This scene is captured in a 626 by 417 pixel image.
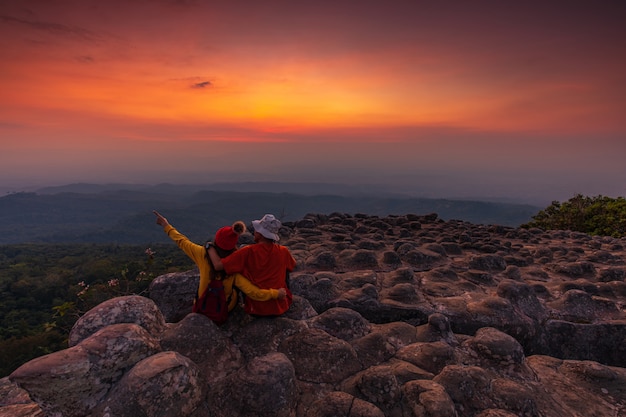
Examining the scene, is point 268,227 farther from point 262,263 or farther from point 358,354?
point 358,354

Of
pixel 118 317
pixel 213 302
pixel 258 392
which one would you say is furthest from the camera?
pixel 213 302

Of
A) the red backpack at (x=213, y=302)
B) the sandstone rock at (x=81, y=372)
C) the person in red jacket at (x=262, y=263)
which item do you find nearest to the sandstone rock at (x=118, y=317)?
the sandstone rock at (x=81, y=372)

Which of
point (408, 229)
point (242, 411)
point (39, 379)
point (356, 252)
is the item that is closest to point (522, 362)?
point (242, 411)

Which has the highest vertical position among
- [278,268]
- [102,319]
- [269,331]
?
[278,268]

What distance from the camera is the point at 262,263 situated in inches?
228

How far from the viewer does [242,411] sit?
13.5 feet

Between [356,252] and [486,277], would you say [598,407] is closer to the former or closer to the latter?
[486,277]

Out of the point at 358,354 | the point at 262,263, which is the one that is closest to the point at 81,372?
the point at 262,263

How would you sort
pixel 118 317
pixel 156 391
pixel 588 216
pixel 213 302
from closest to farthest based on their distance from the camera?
pixel 156 391 < pixel 118 317 < pixel 213 302 < pixel 588 216

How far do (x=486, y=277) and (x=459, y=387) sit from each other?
5.01m

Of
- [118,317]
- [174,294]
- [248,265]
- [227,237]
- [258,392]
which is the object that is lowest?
[258,392]

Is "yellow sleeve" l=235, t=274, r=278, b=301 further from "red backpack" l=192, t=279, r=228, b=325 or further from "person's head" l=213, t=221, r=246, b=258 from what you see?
"person's head" l=213, t=221, r=246, b=258

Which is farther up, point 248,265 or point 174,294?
point 248,265

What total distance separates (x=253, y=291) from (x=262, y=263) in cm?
49
